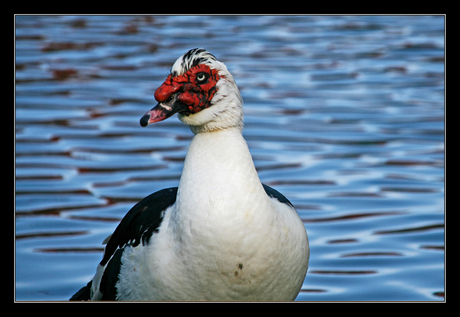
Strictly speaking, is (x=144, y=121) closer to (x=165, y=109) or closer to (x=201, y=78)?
(x=165, y=109)

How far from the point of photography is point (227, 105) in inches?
152

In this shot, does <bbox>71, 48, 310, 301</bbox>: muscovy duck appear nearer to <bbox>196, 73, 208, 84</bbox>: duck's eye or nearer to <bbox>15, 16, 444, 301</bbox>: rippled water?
<bbox>196, 73, 208, 84</bbox>: duck's eye

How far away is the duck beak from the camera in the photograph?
3743 millimetres

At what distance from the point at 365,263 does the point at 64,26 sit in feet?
27.2

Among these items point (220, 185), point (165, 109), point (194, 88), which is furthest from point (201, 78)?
point (220, 185)

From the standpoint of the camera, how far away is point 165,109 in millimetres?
3781

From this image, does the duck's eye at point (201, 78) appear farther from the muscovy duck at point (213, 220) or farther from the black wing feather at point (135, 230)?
the black wing feather at point (135, 230)

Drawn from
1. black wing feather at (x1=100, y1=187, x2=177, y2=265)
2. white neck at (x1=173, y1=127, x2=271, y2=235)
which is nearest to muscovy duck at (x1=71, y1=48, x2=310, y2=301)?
white neck at (x1=173, y1=127, x2=271, y2=235)

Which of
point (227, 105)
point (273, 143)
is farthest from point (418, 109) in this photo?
point (227, 105)

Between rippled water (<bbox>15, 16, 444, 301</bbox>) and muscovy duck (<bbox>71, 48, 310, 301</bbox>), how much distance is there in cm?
146

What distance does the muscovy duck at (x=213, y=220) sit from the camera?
3762 millimetres

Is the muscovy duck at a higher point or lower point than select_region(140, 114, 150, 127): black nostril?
lower
